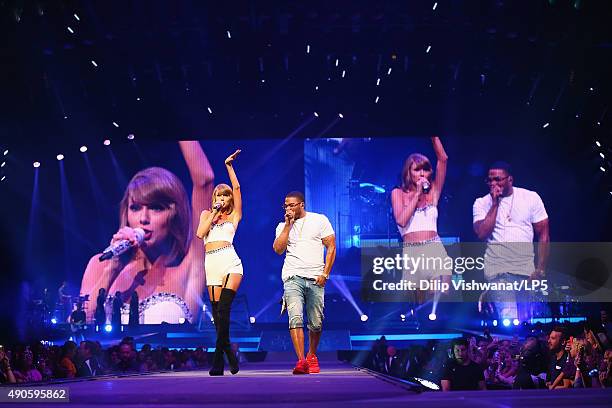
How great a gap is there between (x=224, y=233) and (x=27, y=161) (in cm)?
1358

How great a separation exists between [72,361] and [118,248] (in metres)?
8.76

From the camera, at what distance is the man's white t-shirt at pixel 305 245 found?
6805 mm

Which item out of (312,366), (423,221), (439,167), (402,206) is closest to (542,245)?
(423,221)

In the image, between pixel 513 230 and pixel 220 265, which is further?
pixel 513 230

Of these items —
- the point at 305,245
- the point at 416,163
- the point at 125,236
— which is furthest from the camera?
the point at 125,236

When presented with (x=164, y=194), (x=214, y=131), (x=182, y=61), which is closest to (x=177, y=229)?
(x=164, y=194)

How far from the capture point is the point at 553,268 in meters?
17.2

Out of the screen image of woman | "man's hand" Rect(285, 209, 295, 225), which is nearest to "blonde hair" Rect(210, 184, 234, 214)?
"man's hand" Rect(285, 209, 295, 225)

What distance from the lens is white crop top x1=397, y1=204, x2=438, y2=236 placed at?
17562mm

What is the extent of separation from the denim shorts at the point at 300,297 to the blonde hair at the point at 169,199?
Result: 11360mm

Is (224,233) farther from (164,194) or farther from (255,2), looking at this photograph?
(164,194)

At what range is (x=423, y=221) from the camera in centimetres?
1762

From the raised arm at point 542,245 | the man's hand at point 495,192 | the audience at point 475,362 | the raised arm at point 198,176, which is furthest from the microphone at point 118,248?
the raised arm at point 542,245

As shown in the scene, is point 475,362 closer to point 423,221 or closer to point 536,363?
point 536,363
